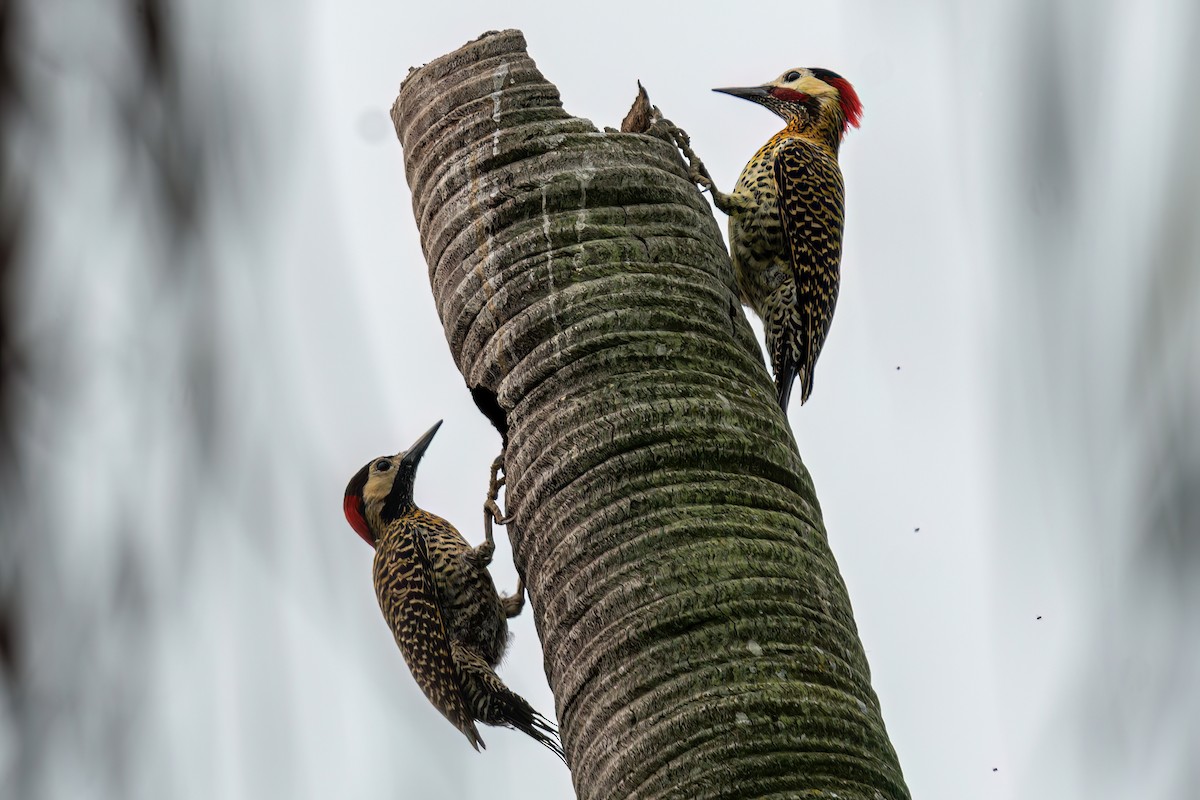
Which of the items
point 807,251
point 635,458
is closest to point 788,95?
point 807,251

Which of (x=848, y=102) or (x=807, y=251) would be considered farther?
(x=848, y=102)

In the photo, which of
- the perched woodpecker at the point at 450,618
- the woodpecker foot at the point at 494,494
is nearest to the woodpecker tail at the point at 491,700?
the perched woodpecker at the point at 450,618

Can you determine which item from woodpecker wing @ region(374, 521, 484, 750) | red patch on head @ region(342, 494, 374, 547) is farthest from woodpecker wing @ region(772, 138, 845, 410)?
red patch on head @ region(342, 494, 374, 547)

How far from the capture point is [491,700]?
5.38m

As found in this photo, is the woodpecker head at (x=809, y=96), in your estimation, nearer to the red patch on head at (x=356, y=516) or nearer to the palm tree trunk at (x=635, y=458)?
the red patch on head at (x=356, y=516)

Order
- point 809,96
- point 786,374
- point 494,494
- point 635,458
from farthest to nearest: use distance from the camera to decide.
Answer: point 809,96 < point 786,374 < point 494,494 < point 635,458

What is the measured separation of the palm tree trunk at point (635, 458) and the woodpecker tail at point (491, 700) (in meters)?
2.24

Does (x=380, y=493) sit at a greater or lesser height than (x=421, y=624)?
greater

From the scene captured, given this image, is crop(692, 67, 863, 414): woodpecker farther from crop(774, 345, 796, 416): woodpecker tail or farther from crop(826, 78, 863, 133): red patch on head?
crop(826, 78, 863, 133): red patch on head

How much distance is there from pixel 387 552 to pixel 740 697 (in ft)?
11.3

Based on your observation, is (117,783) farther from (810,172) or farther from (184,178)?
(810,172)

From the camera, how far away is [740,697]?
257cm

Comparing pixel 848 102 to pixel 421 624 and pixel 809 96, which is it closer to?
pixel 809 96

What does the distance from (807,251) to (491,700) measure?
2122mm
